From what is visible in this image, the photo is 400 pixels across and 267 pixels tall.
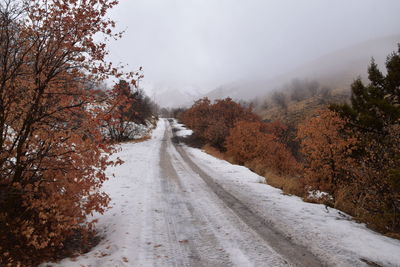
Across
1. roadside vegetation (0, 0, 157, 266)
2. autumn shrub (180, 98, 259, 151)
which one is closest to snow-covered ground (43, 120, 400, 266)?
roadside vegetation (0, 0, 157, 266)

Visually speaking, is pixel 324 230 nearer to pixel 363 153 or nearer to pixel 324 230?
pixel 324 230

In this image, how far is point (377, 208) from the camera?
5.96 m

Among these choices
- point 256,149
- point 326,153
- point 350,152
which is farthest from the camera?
point 256,149

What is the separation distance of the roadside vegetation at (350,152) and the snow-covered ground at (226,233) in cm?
85

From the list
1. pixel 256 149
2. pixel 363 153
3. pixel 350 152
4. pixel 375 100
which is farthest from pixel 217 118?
pixel 350 152


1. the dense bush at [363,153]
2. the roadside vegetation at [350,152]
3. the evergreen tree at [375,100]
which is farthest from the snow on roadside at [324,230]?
the evergreen tree at [375,100]

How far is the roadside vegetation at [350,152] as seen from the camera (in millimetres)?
6063

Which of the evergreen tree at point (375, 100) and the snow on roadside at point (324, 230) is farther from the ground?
the evergreen tree at point (375, 100)

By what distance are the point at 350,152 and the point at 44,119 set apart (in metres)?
11.9

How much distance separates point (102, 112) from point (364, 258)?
5.54 meters

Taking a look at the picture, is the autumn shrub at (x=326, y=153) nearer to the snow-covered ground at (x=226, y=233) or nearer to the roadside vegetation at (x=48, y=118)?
the snow-covered ground at (x=226, y=233)

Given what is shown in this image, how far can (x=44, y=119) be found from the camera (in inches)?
177

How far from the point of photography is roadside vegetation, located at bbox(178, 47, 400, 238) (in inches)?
239

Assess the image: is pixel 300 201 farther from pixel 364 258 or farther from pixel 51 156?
pixel 51 156
